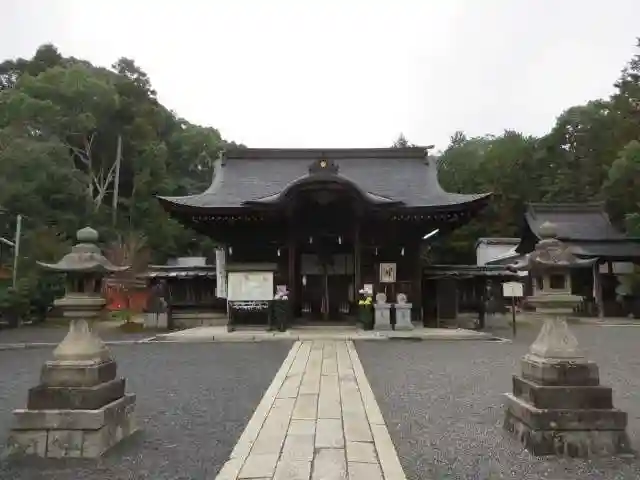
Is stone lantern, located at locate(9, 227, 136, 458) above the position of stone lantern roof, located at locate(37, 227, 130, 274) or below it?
below

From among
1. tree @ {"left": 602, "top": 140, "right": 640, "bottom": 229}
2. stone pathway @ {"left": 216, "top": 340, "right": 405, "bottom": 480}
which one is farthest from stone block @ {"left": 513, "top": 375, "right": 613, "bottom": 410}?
tree @ {"left": 602, "top": 140, "right": 640, "bottom": 229}

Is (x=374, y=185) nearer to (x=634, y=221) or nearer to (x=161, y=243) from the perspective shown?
(x=634, y=221)

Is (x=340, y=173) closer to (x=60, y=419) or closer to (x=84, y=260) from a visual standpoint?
(x=84, y=260)

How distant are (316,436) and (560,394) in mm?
2238

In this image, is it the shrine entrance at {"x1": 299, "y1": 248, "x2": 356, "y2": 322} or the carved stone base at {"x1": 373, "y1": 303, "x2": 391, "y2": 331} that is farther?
Result: the shrine entrance at {"x1": 299, "y1": 248, "x2": 356, "y2": 322}

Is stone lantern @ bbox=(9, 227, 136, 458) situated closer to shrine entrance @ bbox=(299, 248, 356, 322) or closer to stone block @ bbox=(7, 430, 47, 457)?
stone block @ bbox=(7, 430, 47, 457)

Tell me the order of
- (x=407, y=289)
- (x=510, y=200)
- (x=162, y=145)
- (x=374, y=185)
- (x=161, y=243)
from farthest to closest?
(x=510, y=200), (x=162, y=145), (x=161, y=243), (x=374, y=185), (x=407, y=289)

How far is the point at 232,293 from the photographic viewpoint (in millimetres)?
16422

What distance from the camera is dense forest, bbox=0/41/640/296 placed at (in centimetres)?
2698

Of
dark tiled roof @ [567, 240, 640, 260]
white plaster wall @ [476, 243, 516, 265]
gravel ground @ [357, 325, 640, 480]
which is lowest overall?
gravel ground @ [357, 325, 640, 480]

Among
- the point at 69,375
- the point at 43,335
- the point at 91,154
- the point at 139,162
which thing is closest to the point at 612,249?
the point at 43,335

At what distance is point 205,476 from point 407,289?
14.5 m

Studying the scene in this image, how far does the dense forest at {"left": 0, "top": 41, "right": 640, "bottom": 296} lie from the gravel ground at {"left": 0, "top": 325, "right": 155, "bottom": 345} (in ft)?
10.6

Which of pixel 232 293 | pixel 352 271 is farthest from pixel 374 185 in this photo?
pixel 232 293
